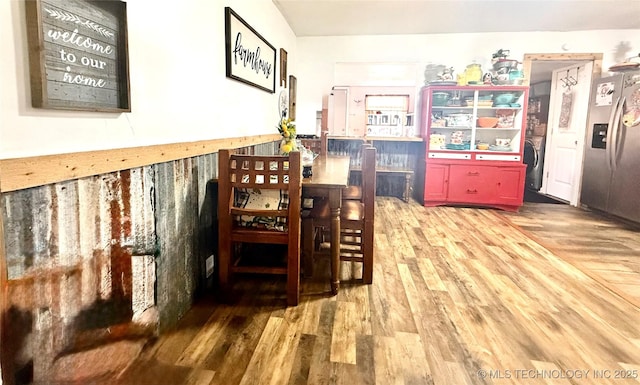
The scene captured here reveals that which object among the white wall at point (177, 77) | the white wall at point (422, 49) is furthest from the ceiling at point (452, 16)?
the white wall at point (177, 77)

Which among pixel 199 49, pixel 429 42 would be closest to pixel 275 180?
pixel 199 49

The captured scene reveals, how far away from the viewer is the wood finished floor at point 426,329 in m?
1.56

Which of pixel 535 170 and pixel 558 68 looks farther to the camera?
pixel 535 170

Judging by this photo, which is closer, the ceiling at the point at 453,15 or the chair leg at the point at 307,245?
the chair leg at the point at 307,245

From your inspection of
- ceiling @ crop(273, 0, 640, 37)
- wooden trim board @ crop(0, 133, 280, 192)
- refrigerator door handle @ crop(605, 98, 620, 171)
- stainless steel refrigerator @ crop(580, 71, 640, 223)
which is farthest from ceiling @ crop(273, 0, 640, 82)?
wooden trim board @ crop(0, 133, 280, 192)

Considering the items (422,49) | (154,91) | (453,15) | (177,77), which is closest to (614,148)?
(453,15)

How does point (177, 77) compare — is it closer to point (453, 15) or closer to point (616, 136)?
point (453, 15)

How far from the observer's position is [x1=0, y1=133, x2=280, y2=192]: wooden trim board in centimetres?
101

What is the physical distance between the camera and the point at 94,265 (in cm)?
136

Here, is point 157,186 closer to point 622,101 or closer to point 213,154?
point 213,154

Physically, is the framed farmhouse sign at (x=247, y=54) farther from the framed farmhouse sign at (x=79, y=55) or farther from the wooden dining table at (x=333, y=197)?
the framed farmhouse sign at (x=79, y=55)

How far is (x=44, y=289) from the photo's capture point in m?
1.14

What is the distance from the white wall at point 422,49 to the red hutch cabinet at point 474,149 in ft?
1.92

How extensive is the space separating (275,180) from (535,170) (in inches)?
239
